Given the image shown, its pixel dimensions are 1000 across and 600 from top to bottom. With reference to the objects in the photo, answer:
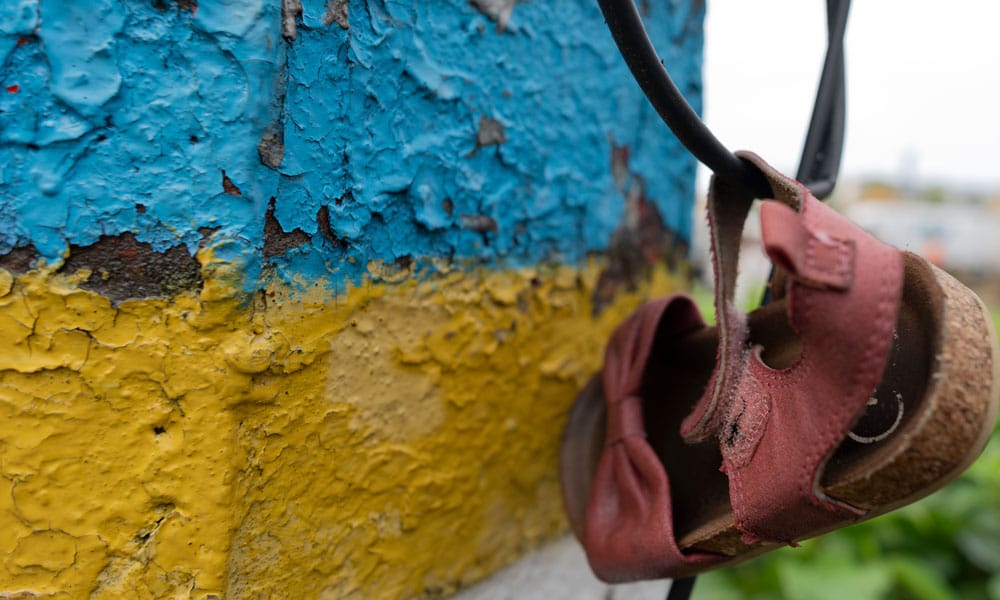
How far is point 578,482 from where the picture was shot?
2.50ft

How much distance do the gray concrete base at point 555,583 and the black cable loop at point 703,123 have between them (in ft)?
1.87

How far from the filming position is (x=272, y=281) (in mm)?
Answer: 527

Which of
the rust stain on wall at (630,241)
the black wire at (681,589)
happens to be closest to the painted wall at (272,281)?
the rust stain on wall at (630,241)

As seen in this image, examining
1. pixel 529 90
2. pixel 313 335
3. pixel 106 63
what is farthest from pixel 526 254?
pixel 106 63

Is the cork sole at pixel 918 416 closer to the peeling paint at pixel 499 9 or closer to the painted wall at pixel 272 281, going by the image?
the painted wall at pixel 272 281

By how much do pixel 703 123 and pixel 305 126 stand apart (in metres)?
0.32

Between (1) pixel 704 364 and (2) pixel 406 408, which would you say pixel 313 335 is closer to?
(2) pixel 406 408

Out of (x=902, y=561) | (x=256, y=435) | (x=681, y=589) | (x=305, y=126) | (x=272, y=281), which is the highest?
(x=305, y=126)

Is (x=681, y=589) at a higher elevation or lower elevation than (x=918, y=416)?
lower

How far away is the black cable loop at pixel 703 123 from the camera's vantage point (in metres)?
0.46

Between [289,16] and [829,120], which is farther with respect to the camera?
[829,120]

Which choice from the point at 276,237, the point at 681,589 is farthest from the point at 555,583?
the point at 276,237

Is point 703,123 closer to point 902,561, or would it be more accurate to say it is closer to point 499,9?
point 499,9

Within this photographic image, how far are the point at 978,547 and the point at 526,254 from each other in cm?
108
